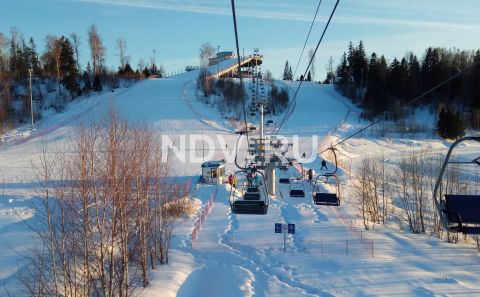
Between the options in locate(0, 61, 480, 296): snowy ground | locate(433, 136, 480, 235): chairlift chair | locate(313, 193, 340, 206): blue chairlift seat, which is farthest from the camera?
locate(313, 193, 340, 206): blue chairlift seat

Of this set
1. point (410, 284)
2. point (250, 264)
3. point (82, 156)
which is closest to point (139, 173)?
point (82, 156)

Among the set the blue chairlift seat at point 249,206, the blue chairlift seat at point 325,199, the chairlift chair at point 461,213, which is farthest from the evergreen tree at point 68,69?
the chairlift chair at point 461,213

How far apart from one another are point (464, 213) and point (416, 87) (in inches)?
2769

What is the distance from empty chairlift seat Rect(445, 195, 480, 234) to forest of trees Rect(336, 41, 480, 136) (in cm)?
5629

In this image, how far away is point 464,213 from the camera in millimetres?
7676

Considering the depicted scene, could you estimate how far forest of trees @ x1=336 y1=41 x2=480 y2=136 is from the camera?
65.3 meters

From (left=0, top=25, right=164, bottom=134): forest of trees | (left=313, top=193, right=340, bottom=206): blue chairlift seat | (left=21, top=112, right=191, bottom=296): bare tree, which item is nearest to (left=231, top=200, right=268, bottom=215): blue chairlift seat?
(left=21, top=112, right=191, bottom=296): bare tree

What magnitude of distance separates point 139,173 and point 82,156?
12.0ft

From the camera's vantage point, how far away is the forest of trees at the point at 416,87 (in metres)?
65.3

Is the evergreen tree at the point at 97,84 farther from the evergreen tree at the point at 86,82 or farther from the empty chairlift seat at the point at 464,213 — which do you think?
the empty chairlift seat at the point at 464,213

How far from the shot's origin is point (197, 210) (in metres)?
26.7

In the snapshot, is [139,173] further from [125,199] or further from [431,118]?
[431,118]

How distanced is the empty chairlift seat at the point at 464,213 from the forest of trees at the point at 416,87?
56290 mm

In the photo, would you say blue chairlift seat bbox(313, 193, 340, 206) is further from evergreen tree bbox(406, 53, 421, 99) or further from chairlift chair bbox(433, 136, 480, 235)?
evergreen tree bbox(406, 53, 421, 99)
